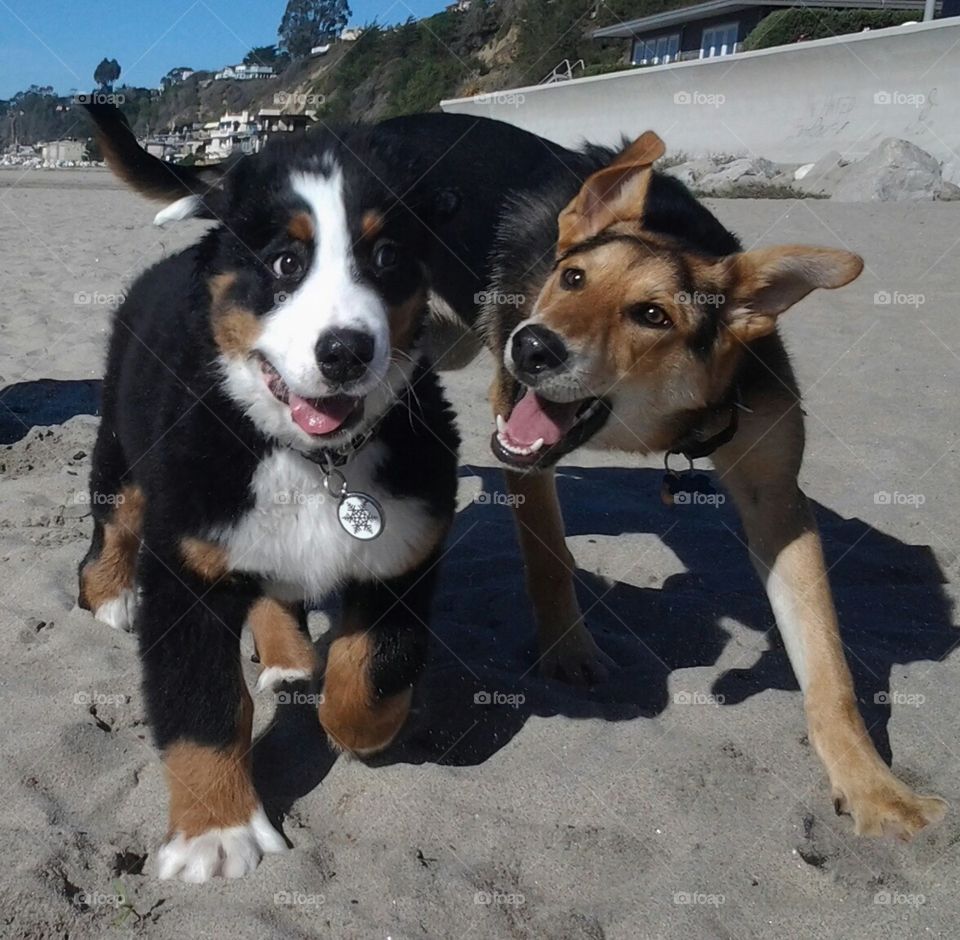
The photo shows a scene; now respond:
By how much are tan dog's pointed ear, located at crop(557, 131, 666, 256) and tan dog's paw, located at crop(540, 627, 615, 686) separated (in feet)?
4.75

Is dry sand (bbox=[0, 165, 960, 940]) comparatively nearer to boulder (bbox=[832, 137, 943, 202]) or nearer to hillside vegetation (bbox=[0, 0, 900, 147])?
hillside vegetation (bbox=[0, 0, 900, 147])

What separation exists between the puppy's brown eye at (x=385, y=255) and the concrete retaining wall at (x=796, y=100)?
17.5 m

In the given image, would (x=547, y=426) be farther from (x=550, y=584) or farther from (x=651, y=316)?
(x=550, y=584)

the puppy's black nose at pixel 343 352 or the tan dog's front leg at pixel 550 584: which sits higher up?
the puppy's black nose at pixel 343 352

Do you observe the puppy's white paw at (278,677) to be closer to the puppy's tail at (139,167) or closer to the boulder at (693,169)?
the puppy's tail at (139,167)

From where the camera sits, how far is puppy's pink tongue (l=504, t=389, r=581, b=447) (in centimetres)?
391

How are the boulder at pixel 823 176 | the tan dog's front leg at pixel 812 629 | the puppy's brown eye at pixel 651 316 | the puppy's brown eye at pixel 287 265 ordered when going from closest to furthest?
the puppy's brown eye at pixel 287 265 → the tan dog's front leg at pixel 812 629 → the puppy's brown eye at pixel 651 316 → the boulder at pixel 823 176

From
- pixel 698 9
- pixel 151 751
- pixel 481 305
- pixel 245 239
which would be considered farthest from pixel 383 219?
pixel 698 9

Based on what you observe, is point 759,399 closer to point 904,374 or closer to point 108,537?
point 108,537

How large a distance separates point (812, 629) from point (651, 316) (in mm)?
1167

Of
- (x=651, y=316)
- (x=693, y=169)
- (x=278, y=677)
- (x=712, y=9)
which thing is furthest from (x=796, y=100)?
(x=278, y=677)

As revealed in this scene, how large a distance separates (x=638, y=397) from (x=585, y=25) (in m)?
42.1

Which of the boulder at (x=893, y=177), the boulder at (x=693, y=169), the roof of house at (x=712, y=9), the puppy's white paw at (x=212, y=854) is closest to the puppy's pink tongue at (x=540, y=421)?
the puppy's white paw at (x=212, y=854)

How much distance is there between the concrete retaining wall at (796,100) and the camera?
19719 millimetres
